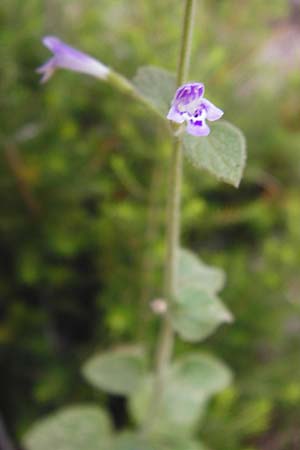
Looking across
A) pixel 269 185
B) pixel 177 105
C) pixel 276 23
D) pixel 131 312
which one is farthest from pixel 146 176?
pixel 276 23

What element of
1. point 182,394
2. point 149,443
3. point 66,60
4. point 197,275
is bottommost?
point 149,443

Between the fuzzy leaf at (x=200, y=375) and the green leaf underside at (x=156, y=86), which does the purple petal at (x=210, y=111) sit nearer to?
the green leaf underside at (x=156, y=86)

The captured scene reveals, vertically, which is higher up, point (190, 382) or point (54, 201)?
point (54, 201)

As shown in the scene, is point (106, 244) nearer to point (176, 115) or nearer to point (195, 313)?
point (195, 313)

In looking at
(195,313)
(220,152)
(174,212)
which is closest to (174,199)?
(174,212)

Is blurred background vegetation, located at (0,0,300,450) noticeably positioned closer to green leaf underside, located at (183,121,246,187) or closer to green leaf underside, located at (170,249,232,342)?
green leaf underside, located at (170,249,232,342)

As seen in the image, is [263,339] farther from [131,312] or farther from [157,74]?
[157,74]

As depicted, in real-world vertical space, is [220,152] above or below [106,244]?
below
